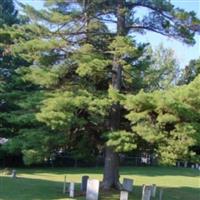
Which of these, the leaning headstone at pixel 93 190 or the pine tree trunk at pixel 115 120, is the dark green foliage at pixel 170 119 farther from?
the pine tree trunk at pixel 115 120

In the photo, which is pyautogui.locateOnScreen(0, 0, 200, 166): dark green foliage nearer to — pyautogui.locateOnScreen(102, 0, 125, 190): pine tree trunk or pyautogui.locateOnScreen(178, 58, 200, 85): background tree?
pyautogui.locateOnScreen(102, 0, 125, 190): pine tree trunk

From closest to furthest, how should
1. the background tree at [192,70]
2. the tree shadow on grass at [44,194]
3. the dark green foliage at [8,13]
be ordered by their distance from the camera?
the tree shadow on grass at [44,194] < the background tree at [192,70] < the dark green foliage at [8,13]

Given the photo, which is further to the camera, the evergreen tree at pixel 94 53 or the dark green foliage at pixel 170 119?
the evergreen tree at pixel 94 53

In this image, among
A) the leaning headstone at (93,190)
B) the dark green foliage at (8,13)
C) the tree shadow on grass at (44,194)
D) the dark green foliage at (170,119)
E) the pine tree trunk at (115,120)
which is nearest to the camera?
the dark green foliage at (170,119)

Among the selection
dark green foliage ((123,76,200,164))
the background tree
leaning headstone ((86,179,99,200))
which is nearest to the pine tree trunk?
leaning headstone ((86,179,99,200))

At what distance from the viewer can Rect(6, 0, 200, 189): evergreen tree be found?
19.5 m

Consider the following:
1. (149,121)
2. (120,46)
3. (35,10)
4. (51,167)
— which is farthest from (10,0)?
(149,121)

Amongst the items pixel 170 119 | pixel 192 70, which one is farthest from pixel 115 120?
pixel 192 70

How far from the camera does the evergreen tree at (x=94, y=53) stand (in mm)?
19500

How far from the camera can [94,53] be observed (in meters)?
20.1

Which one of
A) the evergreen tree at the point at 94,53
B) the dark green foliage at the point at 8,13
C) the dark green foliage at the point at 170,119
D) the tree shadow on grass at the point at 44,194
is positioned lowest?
the tree shadow on grass at the point at 44,194

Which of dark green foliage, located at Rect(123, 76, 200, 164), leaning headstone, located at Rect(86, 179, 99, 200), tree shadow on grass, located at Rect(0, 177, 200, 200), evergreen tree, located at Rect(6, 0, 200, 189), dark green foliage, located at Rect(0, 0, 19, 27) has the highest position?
dark green foliage, located at Rect(0, 0, 19, 27)

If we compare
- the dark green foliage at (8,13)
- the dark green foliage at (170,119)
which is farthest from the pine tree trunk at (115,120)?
the dark green foliage at (8,13)

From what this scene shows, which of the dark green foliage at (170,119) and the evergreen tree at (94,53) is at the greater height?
the evergreen tree at (94,53)
